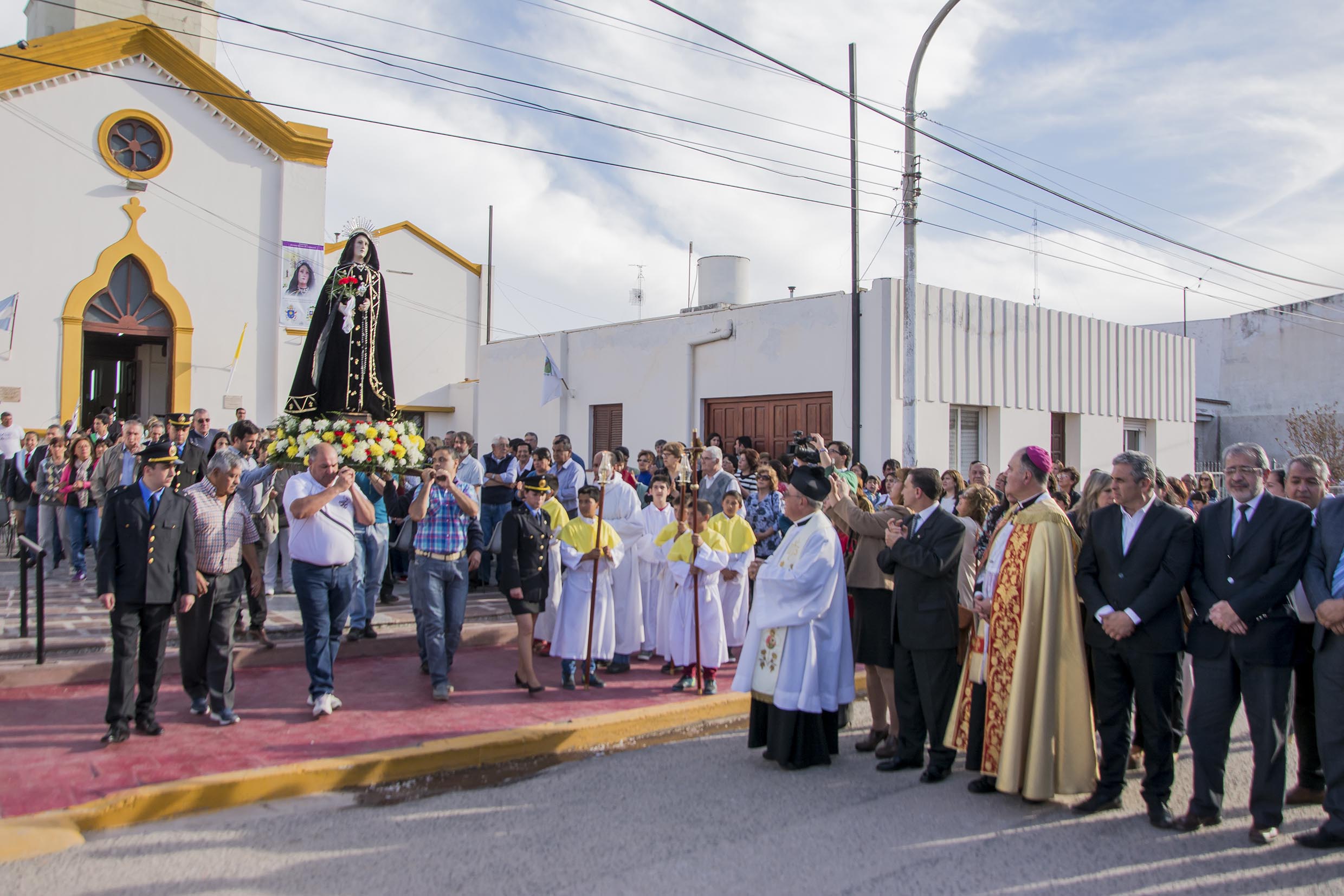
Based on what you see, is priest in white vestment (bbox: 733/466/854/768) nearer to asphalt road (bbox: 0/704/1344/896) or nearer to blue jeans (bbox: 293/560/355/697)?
asphalt road (bbox: 0/704/1344/896)

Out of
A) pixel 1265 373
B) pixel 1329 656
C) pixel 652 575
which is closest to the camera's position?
pixel 1329 656

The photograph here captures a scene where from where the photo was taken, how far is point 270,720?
6.61 m

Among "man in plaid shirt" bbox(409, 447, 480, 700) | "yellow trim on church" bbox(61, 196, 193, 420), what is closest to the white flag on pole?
"yellow trim on church" bbox(61, 196, 193, 420)

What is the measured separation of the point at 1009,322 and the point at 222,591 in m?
15.8

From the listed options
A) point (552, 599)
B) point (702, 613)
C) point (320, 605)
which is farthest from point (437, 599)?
point (702, 613)

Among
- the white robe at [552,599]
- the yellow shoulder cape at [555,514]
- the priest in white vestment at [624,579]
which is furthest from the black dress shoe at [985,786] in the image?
the yellow shoulder cape at [555,514]

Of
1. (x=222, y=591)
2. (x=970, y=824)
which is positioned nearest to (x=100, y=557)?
(x=222, y=591)

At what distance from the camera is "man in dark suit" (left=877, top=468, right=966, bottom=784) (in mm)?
5691

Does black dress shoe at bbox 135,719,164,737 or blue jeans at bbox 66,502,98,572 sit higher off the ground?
blue jeans at bbox 66,502,98,572

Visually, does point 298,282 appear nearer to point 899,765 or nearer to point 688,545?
point 688,545

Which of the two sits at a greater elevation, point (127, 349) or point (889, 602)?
point (127, 349)

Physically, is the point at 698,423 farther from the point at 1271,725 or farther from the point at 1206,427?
the point at 1206,427

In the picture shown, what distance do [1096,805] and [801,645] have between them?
1.83 m

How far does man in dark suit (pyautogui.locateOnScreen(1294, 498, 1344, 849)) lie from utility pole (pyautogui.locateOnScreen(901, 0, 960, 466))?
8073mm
